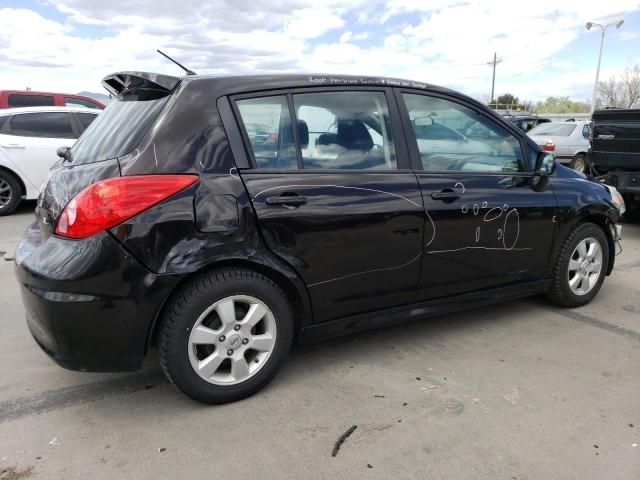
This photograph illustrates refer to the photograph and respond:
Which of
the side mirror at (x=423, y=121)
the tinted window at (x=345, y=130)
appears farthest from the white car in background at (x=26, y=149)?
the side mirror at (x=423, y=121)

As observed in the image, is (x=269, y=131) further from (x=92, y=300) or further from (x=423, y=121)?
(x=92, y=300)

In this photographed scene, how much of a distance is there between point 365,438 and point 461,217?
4.93 feet

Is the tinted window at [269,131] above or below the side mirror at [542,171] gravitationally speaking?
above

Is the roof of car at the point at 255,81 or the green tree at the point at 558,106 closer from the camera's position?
the roof of car at the point at 255,81

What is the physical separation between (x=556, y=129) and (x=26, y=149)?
1282 centimetres

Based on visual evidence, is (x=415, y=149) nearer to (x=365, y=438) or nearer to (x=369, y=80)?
(x=369, y=80)

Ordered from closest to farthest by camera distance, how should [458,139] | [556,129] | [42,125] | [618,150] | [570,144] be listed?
[458,139] → [618,150] → [42,125] → [570,144] → [556,129]

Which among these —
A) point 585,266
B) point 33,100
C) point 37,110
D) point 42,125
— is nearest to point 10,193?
point 42,125

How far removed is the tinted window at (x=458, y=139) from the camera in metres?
3.28

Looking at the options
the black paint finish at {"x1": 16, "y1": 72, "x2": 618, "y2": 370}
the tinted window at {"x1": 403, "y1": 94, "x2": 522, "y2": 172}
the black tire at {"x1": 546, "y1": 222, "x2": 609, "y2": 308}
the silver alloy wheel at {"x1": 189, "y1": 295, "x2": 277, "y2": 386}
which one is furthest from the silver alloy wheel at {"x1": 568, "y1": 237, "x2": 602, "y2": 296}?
the silver alloy wheel at {"x1": 189, "y1": 295, "x2": 277, "y2": 386}

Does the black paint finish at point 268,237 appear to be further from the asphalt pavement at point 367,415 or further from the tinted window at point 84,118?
the tinted window at point 84,118

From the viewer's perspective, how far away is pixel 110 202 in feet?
7.80

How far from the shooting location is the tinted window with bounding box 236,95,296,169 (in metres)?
2.75

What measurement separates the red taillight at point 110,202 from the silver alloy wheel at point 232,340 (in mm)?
597
